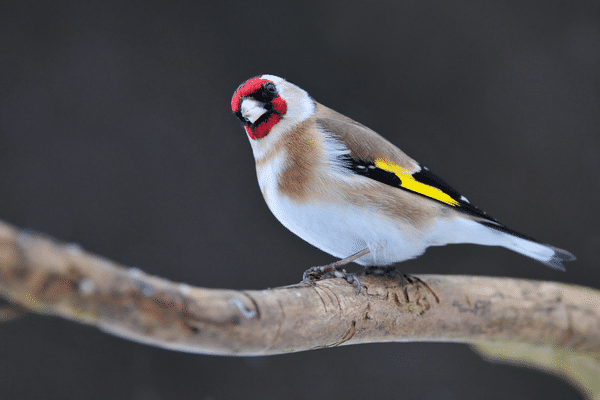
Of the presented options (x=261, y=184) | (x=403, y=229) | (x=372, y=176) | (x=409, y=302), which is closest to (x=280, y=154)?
(x=261, y=184)

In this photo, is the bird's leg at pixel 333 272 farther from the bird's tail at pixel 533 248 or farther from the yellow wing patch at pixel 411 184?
the bird's tail at pixel 533 248

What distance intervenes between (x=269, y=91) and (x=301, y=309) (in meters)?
0.47

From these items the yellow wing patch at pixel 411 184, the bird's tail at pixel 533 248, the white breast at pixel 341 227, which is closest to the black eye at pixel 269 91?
the white breast at pixel 341 227

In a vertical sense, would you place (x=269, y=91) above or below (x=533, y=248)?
above

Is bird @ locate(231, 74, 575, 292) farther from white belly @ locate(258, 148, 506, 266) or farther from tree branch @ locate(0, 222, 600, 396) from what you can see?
tree branch @ locate(0, 222, 600, 396)

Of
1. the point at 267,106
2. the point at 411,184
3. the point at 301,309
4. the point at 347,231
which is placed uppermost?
the point at 267,106

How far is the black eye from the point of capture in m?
1.03

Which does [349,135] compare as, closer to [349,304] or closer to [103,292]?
[349,304]

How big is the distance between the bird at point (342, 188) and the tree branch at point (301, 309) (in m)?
0.10

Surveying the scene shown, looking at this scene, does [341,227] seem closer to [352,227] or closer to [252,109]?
[352,227]

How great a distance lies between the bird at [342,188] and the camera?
0.99 metres

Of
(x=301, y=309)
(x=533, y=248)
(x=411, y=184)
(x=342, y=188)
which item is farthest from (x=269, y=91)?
(x=533, y=248)

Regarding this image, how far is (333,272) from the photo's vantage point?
104 cm

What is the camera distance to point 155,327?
2.17 ft
